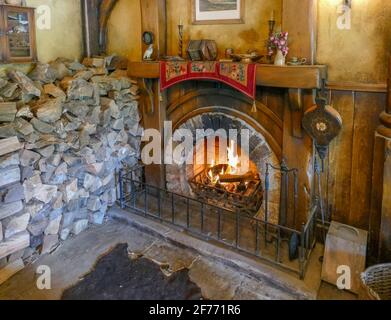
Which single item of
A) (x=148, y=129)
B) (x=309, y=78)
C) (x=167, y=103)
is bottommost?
(x=148, y=129)

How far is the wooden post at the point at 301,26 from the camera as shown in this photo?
2666 millimetres

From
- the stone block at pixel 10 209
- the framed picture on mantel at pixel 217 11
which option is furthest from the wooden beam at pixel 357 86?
the stone block at pixel 10 209

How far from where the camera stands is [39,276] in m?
2.75

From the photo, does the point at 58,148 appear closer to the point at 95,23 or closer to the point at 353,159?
the point at 95,23

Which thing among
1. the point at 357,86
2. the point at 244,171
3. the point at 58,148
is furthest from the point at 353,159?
the point at 58,148

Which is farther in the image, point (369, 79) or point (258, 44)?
point (258, 44)

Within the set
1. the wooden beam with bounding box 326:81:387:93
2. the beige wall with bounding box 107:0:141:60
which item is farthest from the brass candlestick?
the wooden beam with bounding box 326:81:387:93

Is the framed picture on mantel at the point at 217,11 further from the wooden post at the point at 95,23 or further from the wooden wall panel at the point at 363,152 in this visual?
the wooden wall panel at the point at 363,152

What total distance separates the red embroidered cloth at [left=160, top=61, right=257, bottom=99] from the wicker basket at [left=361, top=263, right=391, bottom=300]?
153cm

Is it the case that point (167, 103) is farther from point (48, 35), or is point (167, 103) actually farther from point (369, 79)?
point (369, 79)

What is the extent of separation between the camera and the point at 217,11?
10.5ft

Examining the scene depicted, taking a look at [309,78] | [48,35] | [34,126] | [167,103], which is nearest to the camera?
[309,78]
